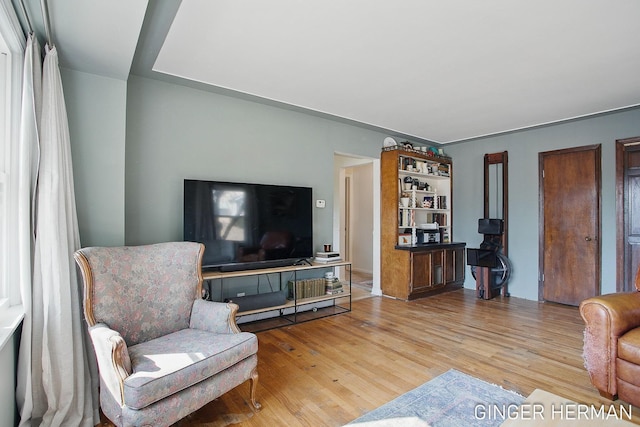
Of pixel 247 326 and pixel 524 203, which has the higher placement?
pixel 524 203

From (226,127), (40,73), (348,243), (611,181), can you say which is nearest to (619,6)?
(611,181)

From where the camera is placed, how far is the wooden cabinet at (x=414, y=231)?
459cm

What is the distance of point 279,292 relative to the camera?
3443 mm

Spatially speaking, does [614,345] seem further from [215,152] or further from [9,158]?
[9,158]

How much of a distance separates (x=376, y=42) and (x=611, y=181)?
3.73 m

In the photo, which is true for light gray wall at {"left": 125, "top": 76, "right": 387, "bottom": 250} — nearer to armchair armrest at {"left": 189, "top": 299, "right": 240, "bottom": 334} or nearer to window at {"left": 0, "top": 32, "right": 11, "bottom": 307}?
window at {"left": 0, "top": 32, "right": 11, "bottom": 307}

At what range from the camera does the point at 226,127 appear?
338cm

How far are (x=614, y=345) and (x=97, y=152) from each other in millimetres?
3735

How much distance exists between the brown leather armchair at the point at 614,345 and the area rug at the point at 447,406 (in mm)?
536

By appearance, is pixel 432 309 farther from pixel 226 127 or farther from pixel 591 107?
pixel 226 127

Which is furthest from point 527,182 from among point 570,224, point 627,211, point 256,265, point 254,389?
point 254,389

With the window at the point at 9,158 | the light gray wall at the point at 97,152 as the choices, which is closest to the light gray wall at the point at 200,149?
the light gray wall at the point at 97,152

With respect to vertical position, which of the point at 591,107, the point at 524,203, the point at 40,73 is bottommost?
the point at 524,203

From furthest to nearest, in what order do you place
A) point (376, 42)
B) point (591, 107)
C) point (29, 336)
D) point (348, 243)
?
point (348, 243), point (591, 107), point (376, 42), point (29, 336)
